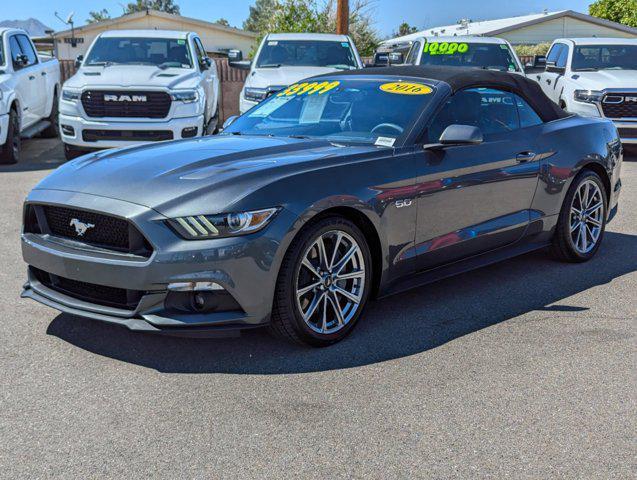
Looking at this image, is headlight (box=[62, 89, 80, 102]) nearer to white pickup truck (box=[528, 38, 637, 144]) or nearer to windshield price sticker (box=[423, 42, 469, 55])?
windshield price sticker (box=[423, 42, 469, 55])

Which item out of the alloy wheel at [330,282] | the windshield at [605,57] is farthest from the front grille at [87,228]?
the windshield at [605,57]

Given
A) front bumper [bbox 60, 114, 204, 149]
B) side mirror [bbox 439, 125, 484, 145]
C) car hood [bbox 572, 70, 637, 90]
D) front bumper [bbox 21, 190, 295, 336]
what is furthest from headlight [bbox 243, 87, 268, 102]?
front bumper [bbox 21, 190, 295, 336]

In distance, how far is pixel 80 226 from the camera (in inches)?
167

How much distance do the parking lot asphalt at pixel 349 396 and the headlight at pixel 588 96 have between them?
7853mm

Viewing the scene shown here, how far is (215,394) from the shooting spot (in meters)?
3.85

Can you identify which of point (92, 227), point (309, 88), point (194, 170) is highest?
point (309, 88)

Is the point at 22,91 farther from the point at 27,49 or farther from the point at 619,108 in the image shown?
the point at 619,108

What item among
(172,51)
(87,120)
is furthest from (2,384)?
(172,51)

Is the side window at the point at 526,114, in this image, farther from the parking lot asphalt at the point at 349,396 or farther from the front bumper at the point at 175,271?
the front bumper at the point at 175,271

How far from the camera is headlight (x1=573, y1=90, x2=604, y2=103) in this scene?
12.5 m

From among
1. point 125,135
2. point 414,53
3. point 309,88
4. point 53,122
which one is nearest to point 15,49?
point 53,122

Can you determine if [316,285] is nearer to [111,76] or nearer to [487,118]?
[487,118]

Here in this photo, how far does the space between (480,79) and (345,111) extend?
3.28ft

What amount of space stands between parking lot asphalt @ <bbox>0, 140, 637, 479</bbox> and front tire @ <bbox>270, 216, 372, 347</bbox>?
0.15 metres
